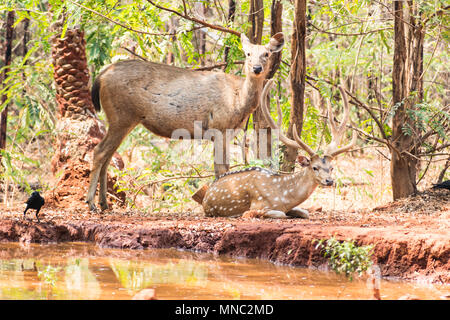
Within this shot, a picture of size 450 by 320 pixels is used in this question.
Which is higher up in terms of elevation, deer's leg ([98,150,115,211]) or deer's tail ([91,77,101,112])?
deer's tail ([91,77,101,112])

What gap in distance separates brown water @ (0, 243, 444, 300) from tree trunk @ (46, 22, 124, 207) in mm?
4057

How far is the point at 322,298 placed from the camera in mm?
4844

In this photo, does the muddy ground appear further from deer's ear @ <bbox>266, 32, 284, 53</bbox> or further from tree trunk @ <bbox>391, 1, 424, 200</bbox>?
deer's ear @ <bbox>266, 32, 284, 53</bbox>

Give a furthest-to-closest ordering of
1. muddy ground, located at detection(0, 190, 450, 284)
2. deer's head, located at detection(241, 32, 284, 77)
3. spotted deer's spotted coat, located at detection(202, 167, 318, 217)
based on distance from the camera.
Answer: deer's head, located at detection(241, 32, 284, 77) < spotted deer's spotted coat, located at detection(202, 167, 318, 217) < muddy ground, located at detection(0, 190, 450, 284)

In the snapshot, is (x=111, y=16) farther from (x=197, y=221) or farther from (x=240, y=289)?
(x=240, y=289)

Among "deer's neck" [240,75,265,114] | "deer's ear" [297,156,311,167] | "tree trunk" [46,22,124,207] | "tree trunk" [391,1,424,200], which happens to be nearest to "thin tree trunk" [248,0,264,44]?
"deer's neck" [240,75,265,114]

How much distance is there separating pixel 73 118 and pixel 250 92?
3.86 m

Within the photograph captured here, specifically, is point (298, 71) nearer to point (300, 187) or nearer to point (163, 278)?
point (300, 187)

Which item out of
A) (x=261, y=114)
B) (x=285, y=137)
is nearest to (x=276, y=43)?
(x=261, y=114)

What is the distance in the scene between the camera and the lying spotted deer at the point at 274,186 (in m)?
8.52

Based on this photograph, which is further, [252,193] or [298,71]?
[298,71]

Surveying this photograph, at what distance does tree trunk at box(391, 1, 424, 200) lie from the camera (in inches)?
376

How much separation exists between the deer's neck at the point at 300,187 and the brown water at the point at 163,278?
2.11 metres

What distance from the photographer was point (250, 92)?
9.34 metres
